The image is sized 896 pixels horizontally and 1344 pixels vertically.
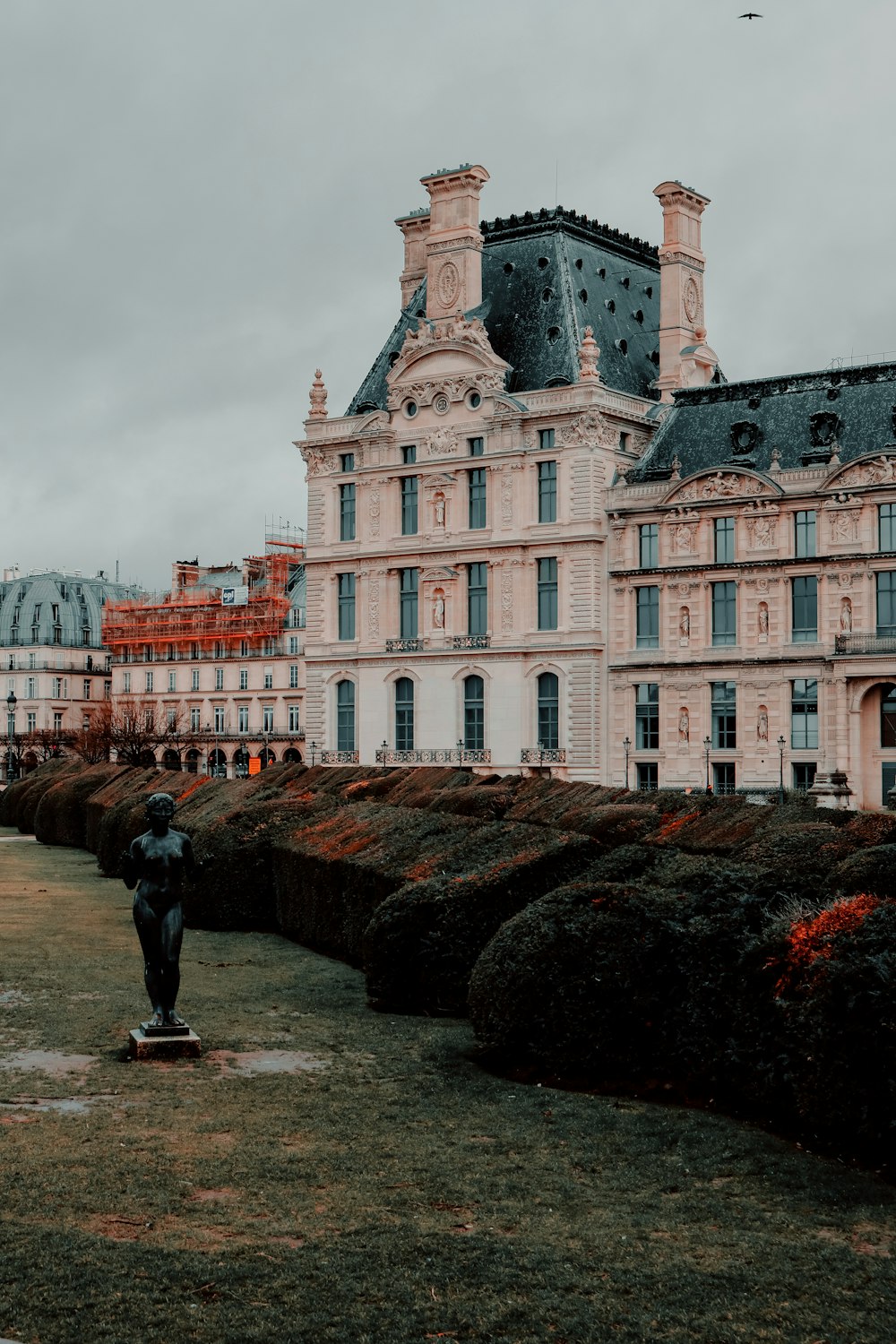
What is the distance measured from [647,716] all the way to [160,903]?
57534mm

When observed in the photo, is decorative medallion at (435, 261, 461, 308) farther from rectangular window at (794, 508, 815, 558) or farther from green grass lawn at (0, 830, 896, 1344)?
green grass lawn at (0, 830, 896, 1344)

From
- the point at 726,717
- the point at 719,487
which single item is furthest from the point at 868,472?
the point at 726,717

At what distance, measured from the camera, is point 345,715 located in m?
81.3

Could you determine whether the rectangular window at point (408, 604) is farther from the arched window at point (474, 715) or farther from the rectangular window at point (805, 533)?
the rectangular window at point (805, 533)

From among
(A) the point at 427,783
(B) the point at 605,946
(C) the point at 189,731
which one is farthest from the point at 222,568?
(B) the point at 605,946

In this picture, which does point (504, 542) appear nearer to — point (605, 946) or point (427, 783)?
point (427, 783)

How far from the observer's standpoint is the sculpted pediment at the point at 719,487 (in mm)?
67750

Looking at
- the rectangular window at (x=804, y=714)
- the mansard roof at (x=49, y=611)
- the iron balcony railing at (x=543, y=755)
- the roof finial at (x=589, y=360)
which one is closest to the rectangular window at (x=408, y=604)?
the iron balcony railing at (x=543, y=755)

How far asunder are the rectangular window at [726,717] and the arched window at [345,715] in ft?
63.6

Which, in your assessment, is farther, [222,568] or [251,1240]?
[222,568]

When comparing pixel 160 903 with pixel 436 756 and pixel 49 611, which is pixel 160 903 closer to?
pixel 436 756

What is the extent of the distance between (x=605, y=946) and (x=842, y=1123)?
3.18 m

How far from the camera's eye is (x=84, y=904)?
28922 mm

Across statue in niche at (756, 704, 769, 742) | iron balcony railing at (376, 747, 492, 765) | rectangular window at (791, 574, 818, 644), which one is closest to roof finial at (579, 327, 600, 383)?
rectangular window at (791, 574, 818, 644)
